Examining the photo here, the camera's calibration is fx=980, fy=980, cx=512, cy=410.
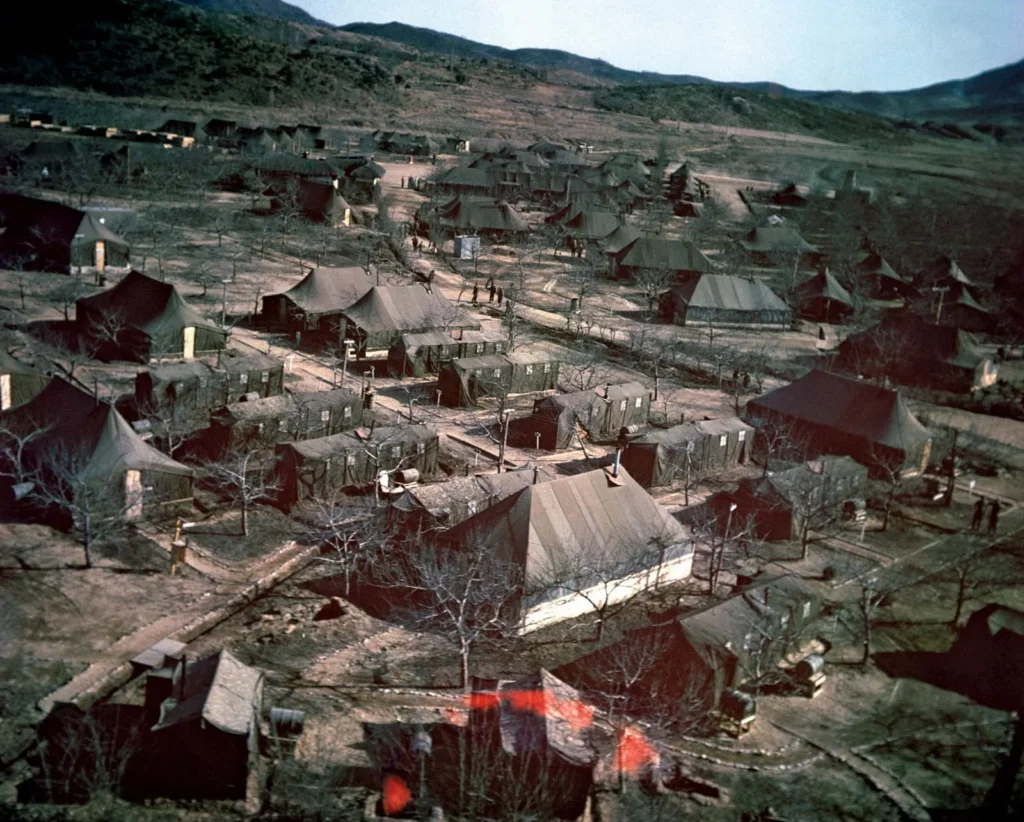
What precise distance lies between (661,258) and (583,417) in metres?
29.9

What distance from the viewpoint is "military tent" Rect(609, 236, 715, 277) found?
62.2 metres

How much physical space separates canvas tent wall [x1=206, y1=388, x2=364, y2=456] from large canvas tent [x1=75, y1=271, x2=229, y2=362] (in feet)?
29.0

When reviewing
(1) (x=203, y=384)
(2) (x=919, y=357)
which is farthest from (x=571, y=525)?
(2) (x=919, y=357)

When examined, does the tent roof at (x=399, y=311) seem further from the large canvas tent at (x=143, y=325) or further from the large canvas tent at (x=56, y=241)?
the large canvas tent at (x=56, y=241)

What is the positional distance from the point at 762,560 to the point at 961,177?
139ft

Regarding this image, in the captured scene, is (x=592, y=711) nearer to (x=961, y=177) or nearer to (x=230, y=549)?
(x=230, y=549)

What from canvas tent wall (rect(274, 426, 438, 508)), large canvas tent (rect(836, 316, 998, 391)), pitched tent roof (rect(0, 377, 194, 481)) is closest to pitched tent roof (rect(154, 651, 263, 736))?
pitched tent roof (rect(0, 377, 194, 481))

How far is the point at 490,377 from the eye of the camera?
3856cm

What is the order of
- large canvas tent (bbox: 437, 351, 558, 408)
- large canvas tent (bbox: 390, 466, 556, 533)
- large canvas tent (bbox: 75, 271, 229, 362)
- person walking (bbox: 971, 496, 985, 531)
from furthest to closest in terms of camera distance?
large canvas tent (bbox: 75, 271, 229, 362), large canvas tent (bbox: 437, 351, 558, 408), person walking (bbox: 971, 496, 985, 531), large canvas tent (bbox: 390, 466, 556, 533)

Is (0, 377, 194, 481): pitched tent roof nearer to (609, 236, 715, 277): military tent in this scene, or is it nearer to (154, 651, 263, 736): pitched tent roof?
(154, 651, 263, 736): pitched tent roof

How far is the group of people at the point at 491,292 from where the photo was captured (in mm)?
52941

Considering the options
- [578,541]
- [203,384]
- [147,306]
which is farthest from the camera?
[147,306]

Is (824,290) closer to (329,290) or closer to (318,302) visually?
(329,290)

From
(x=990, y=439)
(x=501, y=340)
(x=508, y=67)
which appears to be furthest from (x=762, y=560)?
(x=508, y=67)
